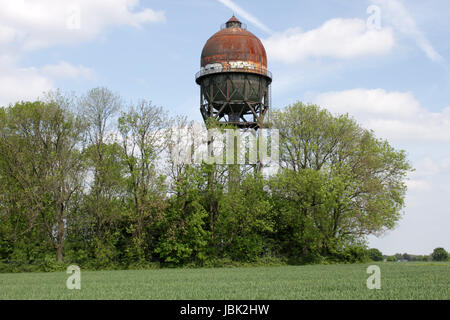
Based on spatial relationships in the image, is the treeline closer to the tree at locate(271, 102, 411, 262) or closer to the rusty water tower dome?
the tree at locate(271, 102, 411, 262)

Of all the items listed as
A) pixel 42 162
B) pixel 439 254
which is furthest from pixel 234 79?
pixel 439 254

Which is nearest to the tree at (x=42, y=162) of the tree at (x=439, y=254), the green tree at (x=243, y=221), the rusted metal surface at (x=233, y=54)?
the green tree at (x=243, y=221)

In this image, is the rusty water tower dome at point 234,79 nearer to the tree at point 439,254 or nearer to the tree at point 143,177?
the tree at point 143,177

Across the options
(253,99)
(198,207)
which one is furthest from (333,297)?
(253,99)

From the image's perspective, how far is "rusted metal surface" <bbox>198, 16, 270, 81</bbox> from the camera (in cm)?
4391

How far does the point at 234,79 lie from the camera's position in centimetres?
4372

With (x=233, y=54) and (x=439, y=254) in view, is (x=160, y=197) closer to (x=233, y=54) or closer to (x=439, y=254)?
(x=233, y=54)

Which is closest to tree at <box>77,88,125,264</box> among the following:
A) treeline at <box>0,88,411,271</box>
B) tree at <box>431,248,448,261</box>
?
treeline at <box>0,88,411,271</box>

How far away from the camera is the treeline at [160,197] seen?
35594 mm

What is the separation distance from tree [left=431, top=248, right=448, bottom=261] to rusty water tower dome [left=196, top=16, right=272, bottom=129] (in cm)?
2292

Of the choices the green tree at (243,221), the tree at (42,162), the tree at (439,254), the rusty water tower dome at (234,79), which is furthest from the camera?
the tree at (439,254)

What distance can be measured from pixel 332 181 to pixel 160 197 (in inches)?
495

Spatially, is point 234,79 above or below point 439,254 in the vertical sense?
above
